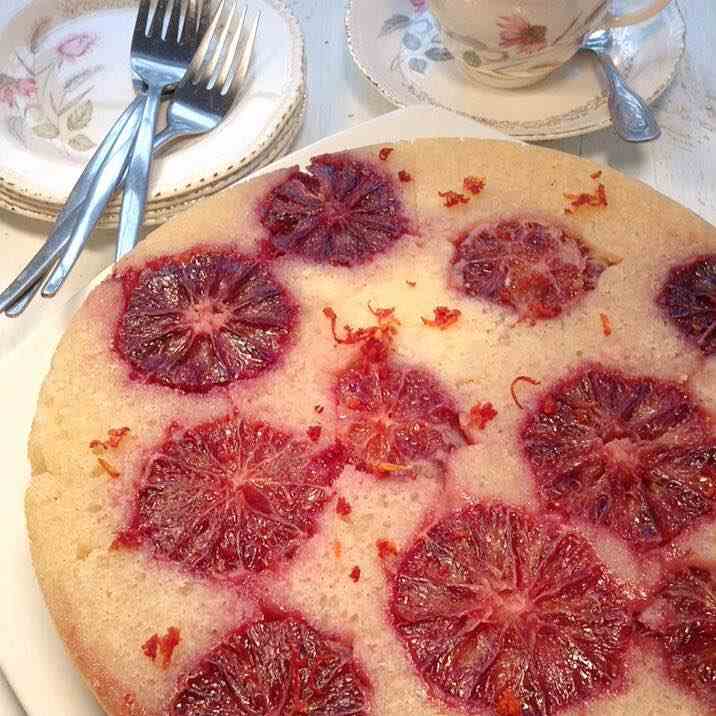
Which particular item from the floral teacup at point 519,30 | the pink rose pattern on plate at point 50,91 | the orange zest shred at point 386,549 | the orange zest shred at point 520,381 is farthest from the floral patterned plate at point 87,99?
the orange zest shred at point 386,549

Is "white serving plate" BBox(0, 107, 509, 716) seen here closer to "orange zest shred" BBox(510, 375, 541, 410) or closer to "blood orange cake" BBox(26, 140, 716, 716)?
"blood orange cake" BBox(26, 140, 716, 716)

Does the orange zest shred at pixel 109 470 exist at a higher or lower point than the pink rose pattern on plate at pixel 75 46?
lower

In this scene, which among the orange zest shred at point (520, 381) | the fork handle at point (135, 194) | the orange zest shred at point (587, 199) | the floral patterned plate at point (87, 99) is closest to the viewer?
the orange zest shred at point (520, 381)

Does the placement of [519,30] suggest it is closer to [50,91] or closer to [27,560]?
[50,91]

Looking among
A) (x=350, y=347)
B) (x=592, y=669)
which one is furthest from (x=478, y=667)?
(x=350, y=347)

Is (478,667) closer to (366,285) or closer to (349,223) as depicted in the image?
(366,285)

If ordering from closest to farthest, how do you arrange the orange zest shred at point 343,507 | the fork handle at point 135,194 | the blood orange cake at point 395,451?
1. the blood orange cake at point 395,451
2. the orange zest shred at point 343,507
3. the fork handle at point 135,194

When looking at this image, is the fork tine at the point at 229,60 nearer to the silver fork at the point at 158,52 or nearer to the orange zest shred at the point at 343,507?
the silver fork at the point at 158,52
